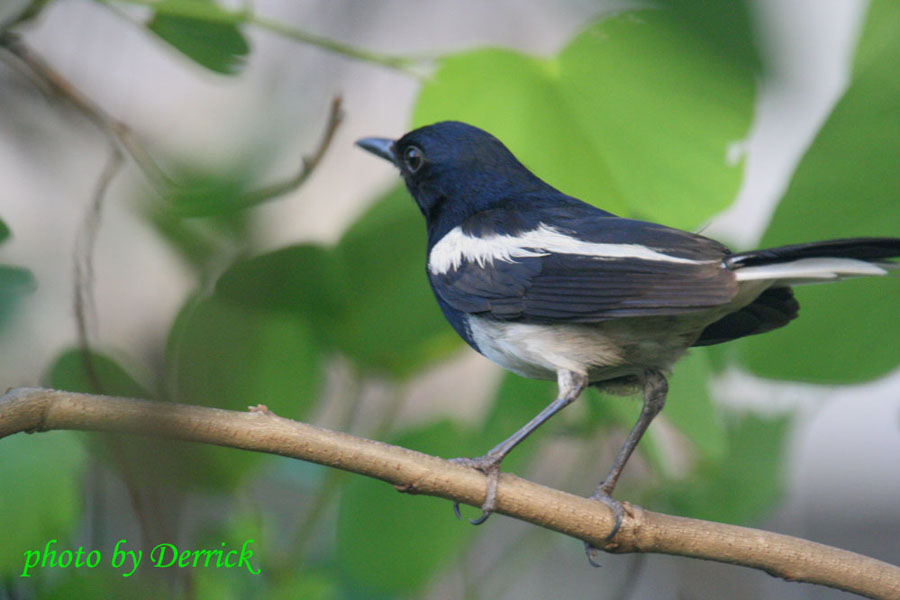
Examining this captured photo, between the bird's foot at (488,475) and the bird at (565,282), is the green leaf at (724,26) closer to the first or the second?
the bird at (565,282)

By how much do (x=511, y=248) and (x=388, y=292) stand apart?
22 cm

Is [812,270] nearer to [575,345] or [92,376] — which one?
[575,345]

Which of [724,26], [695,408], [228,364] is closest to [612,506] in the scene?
[695,408]

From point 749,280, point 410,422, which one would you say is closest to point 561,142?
point 749,280

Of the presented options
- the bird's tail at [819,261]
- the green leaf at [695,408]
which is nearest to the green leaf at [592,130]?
the bird's tail at [819,261]

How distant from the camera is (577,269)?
3.14 ft

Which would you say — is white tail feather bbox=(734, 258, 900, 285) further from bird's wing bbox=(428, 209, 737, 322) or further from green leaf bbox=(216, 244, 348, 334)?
green leaf bbox=(216, 244, 348, 334)

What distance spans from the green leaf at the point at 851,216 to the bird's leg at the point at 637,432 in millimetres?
108

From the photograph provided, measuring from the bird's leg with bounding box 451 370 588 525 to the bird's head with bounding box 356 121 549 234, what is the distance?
28cm

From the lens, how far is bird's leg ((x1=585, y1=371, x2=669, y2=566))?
0.97 meters

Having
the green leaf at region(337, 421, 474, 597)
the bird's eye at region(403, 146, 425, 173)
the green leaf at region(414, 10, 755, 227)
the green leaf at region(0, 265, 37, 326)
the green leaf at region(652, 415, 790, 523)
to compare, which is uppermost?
the green leaf at region(414, 10, 755, 227)

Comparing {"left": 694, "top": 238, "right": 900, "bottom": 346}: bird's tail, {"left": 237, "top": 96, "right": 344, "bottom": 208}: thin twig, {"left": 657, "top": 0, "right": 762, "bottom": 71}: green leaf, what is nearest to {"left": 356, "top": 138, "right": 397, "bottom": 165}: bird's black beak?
{"left": 694, "top": 238, "right": 900, "bottom": 346}: bird's tail

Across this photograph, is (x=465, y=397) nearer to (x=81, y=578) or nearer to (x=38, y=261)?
(x=81, y=578)

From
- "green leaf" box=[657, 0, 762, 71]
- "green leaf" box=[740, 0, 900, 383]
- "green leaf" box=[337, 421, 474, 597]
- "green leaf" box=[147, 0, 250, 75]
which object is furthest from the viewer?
"green leaf" box=[337, 421, 474, 597]
